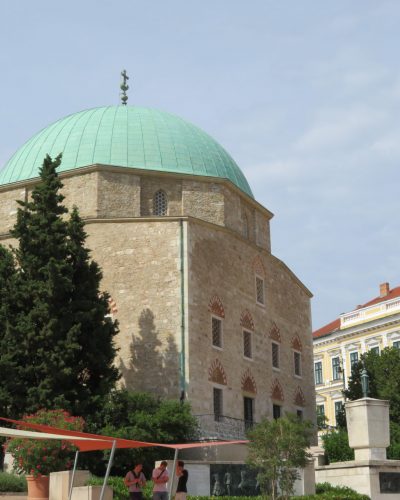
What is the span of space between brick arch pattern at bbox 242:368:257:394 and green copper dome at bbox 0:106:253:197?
680 centimetres

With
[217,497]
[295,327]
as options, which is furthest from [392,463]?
[295,327]

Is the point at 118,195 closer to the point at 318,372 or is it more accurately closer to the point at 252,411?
the point at 252,411

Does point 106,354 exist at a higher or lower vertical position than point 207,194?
lower

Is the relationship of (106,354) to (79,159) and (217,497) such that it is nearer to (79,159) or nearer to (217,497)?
(217,497)

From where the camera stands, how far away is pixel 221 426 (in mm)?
22078

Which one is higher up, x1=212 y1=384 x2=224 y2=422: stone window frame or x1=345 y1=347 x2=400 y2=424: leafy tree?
x1=345 y1=347 x2=400 y2=424: leafy tree

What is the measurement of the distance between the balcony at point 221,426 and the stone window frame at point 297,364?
4496mm

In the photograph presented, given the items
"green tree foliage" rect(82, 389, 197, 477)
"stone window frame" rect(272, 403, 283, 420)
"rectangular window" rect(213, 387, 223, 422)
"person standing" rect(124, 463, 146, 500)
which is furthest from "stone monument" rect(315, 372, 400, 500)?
"stone window frame" rect(272, 403, 283, 420)

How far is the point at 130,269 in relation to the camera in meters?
22.7

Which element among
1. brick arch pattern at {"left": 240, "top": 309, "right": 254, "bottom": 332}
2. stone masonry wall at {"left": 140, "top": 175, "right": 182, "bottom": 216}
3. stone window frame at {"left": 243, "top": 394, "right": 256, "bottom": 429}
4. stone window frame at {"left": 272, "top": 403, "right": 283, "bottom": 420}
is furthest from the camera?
stone window frame at {"left": 272, "top": 403, "right": 283, "bottom": 420}

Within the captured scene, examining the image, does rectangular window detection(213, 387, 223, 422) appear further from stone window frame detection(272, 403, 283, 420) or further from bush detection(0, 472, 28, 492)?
bush detection(0, 472, 28, 492)

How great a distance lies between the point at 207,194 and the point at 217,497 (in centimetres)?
1208

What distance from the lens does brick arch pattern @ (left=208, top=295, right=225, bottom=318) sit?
2300cm

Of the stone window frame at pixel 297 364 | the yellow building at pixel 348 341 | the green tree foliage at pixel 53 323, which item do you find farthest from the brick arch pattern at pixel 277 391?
the yellow building at pixel 348 341
